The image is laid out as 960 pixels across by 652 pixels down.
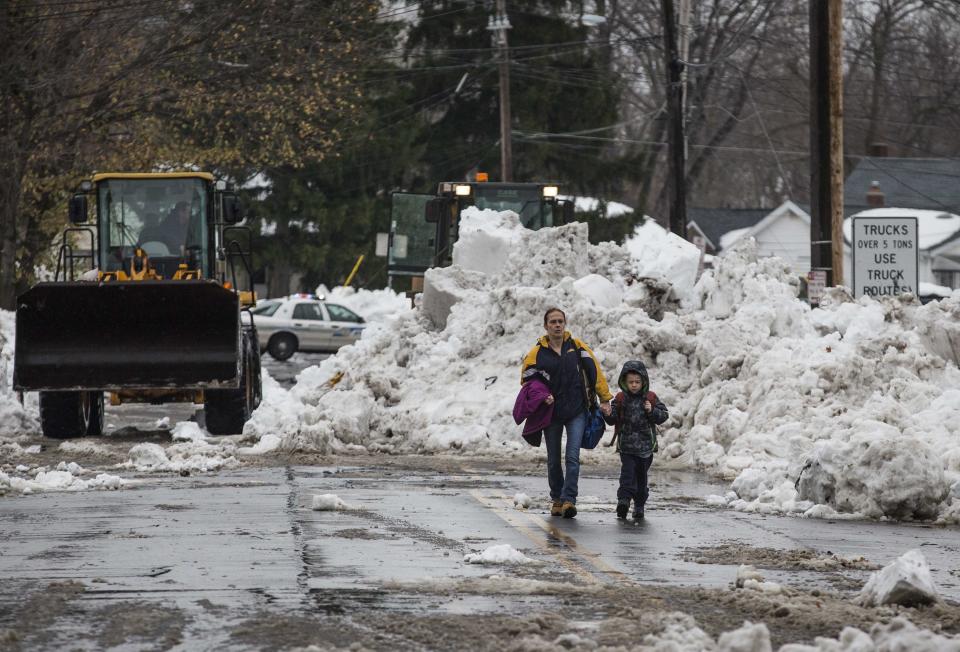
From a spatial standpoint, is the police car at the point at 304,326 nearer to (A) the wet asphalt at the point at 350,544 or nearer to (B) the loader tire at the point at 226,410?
(B) the loader tire at the point at 226,410

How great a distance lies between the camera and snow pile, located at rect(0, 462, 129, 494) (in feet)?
47.4

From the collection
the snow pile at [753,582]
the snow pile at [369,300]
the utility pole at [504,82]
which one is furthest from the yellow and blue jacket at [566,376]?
the snow pile at [369,300]

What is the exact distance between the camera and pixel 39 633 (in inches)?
282

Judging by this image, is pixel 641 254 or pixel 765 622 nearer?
pixel 765 622

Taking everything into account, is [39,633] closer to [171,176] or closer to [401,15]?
[171,176]

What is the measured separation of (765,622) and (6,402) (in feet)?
52.8

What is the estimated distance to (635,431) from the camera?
1266cm

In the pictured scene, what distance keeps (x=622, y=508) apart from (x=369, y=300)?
39.6 metres

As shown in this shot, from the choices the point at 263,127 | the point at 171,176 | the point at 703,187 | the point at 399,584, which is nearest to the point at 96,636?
the point at 399,584

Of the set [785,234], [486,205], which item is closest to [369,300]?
[785,234]

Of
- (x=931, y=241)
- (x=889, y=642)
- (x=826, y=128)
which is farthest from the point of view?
(x=931, y=241)

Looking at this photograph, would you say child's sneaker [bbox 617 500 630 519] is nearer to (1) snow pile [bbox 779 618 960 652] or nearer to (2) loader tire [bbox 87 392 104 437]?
(1) snow pile [bbox 779 618 960 652]

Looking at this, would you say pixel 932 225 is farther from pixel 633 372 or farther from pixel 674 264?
pixel 633 372

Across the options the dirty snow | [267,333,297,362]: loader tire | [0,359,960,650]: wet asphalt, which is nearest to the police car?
[267,333,297,362]: loader tire
